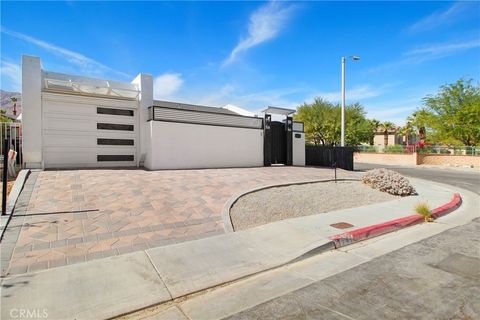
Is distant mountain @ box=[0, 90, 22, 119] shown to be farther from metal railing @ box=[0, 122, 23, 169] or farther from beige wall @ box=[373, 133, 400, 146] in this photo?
beige wall @ box=[373, 133, 400, 146]

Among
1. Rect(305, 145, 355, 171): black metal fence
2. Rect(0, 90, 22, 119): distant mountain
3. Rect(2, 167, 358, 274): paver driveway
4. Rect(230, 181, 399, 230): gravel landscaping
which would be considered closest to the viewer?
Rect(2, 167, 358, 274): paver driveway

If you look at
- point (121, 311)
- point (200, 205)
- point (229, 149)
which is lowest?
point (121, 311)

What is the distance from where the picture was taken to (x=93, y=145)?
42.3 ft

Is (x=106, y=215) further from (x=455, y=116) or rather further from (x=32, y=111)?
(x=455, y=116)

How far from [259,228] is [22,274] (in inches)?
167

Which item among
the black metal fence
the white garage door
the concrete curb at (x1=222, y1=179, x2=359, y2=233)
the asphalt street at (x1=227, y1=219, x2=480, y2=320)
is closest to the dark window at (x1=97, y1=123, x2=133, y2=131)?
the white garage door

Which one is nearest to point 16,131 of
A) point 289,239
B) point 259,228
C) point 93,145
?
point 93,145

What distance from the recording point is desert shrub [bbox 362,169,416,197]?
421 inches

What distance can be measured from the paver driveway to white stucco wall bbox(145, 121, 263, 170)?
112 inches

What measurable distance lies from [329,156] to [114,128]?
13297mm

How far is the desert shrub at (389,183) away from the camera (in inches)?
421

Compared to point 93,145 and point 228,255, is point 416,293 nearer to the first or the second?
point 228,255

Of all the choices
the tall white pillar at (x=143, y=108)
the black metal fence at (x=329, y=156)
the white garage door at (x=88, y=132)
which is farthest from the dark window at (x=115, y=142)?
the black metal fence at (x=329, y=156)

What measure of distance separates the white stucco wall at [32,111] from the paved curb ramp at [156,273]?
30.0 feet
